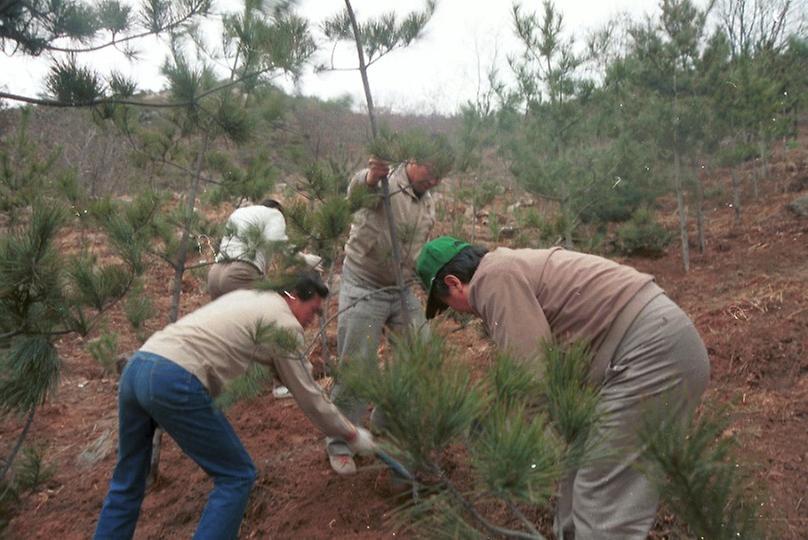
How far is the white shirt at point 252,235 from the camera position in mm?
2693

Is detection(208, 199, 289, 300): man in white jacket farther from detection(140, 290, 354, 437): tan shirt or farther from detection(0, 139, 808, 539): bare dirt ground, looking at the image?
detection(0, 139, 808, 539): bare dirt ground

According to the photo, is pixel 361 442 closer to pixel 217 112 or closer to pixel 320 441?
pixel 320 441

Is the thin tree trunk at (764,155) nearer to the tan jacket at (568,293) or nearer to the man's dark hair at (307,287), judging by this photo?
the tan jacket at (568,293)

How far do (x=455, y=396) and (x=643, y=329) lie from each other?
1111 mm

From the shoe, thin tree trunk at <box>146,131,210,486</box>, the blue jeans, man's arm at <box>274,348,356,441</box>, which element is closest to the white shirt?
thin tree trunk at <box>146,131,210,486</box>

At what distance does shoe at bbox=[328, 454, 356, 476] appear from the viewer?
2.89 metres

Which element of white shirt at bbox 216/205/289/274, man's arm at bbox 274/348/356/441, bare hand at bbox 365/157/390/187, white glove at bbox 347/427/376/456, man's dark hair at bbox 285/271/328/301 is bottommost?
white glove at bbox 347/427/376/456

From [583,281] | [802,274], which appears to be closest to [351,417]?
[583,281]

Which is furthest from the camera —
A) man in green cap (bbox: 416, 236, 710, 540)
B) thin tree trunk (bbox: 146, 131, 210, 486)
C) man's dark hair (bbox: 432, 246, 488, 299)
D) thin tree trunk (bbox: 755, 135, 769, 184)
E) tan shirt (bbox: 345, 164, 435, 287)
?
thin tree trunk (bbox: 755, 135, 769, 184)

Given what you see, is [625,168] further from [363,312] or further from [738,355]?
[363,312]

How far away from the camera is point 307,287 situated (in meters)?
2.33

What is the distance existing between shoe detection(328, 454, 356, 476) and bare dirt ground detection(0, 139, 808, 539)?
5.3 inches

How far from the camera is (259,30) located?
2.77 metres

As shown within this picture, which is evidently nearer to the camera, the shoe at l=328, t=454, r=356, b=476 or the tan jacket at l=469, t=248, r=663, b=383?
the tan jacket at l=469, t=248, r=663, b=383
